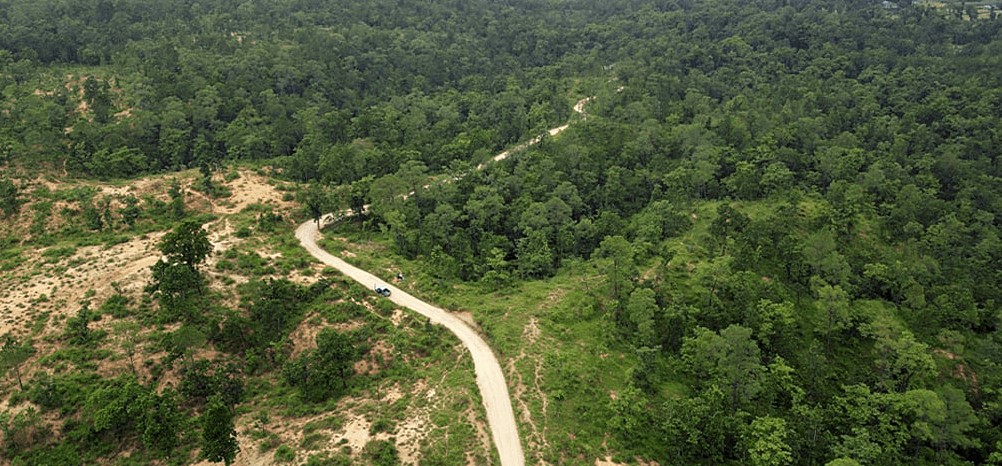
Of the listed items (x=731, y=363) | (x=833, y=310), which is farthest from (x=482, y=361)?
(x=833, y=310)

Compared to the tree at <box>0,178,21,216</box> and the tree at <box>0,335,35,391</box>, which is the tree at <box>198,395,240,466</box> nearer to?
the tree at <box>0,335,35,391</box>

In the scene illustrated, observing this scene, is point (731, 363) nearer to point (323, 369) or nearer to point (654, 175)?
point (323, 369)

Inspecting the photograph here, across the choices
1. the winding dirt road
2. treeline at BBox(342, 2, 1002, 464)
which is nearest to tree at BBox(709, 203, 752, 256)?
treeline at BBox(342, 2, 1002, 464)

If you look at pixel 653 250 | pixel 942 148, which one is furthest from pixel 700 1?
pixel 653 250

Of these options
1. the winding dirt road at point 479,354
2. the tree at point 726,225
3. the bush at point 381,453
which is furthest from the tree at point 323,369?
the tree at point 726,225

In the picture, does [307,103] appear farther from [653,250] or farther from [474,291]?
[653,250]
